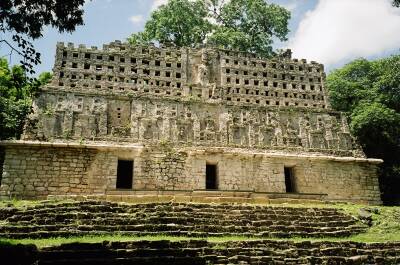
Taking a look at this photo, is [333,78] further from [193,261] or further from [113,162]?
[193,261]

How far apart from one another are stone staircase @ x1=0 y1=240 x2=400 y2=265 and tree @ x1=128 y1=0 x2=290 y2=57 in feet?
83.8

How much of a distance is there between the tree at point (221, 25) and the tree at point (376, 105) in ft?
23.3

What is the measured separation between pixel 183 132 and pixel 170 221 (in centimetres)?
1097

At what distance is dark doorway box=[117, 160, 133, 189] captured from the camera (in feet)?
60.3

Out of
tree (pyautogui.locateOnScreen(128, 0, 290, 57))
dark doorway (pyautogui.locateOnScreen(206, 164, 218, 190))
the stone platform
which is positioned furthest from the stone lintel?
tree (pyautogui.locateOnScreen(128, 0, 290, 57))

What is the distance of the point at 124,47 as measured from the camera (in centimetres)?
2964

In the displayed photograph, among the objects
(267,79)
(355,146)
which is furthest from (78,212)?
(267,79)

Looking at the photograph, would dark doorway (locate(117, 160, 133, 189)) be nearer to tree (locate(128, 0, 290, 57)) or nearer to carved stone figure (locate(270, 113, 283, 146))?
carved stone figure (locate(270, 113, 283, 146))

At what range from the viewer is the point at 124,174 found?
1852 cm

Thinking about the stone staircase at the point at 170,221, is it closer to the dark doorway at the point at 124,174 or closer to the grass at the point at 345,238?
the grass at the point at 345,238

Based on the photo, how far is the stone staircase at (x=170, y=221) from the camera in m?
10.4

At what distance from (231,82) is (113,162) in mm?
15895

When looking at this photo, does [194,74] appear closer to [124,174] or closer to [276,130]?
[276,130]

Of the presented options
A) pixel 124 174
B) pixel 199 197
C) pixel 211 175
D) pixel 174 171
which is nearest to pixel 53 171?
pixel 124 174
